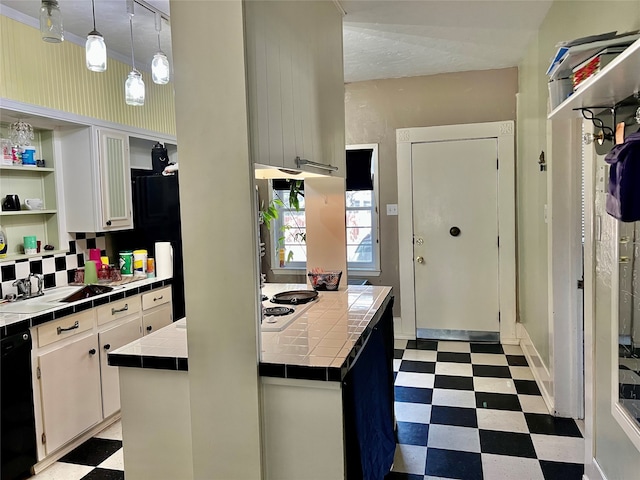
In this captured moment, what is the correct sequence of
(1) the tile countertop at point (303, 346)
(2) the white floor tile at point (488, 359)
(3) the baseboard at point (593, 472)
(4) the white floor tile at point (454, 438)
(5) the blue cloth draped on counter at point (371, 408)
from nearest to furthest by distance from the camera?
(1) the tile countertop at point (303, 346) → (5) the blue cloth draped on counter at point (371, 408) → (3) the baseboard at point (593, 472) → (4) the white floor tile at point (454, 438) → (2) the white floor tile at point (488, 359)

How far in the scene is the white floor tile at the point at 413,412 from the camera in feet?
9.82

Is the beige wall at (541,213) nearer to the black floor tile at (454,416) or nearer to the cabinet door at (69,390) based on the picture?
the black floor tile at (454,416)

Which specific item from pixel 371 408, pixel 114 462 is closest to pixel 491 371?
pixel 371 408

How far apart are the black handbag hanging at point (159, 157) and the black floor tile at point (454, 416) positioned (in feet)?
10.3

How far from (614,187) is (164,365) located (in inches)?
64.1

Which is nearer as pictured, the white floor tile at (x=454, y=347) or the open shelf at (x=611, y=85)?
the open shelf at (x=611, y=85)

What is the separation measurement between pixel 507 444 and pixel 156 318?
8.36ft

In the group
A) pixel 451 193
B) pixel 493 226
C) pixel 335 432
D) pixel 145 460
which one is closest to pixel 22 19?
pixel 145 460

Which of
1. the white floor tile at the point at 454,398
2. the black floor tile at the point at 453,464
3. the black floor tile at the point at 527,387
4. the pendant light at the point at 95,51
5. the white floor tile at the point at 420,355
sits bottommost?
the black floor tile at the point at 453,464

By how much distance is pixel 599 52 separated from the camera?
153cm

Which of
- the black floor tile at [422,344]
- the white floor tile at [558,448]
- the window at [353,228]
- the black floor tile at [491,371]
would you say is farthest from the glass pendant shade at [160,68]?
the black floor tile at [422,344]

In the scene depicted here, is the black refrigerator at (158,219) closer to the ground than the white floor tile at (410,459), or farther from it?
farther from it

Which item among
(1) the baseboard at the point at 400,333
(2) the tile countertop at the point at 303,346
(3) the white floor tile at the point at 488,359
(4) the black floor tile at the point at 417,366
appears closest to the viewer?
(2) the tile countertop at the point at 303,346

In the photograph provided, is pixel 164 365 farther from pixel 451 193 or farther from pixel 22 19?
pixel 451 193
